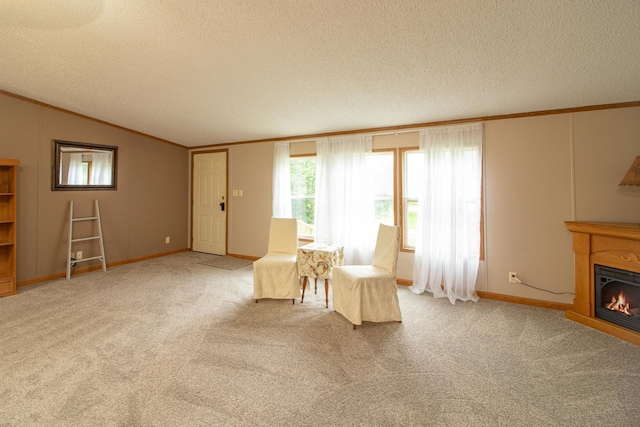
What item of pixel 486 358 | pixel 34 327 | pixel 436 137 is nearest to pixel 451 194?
pixel 436 137

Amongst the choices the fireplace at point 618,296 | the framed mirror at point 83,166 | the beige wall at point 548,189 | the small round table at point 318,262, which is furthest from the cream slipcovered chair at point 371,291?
the framed mirror at point 83,166

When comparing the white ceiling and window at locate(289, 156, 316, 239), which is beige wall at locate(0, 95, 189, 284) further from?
window at locate(289, 156, 316, 239)

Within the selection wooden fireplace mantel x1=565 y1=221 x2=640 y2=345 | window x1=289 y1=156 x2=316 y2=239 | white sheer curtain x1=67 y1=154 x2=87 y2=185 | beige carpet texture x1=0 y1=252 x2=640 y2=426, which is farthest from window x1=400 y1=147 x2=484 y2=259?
white sheer curtain x1=67 y1=154 x2=87 y2=185

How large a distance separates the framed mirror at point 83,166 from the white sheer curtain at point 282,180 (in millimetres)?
2692

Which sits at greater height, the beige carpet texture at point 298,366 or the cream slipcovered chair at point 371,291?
the cream slipcovered chair at point 371,291

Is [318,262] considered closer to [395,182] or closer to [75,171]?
[395,182]

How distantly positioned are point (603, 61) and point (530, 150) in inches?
45.5

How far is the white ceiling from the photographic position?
5.90ft

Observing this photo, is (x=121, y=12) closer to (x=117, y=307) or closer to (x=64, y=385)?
(x=64, y=385)

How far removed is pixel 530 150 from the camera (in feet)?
10.4

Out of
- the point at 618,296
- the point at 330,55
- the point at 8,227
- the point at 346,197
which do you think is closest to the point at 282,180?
the point at 346,197

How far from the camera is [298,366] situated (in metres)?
2.02

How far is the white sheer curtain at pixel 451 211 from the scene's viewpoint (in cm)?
338

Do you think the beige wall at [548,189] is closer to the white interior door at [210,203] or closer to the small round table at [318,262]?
the small round table at [318,262]
